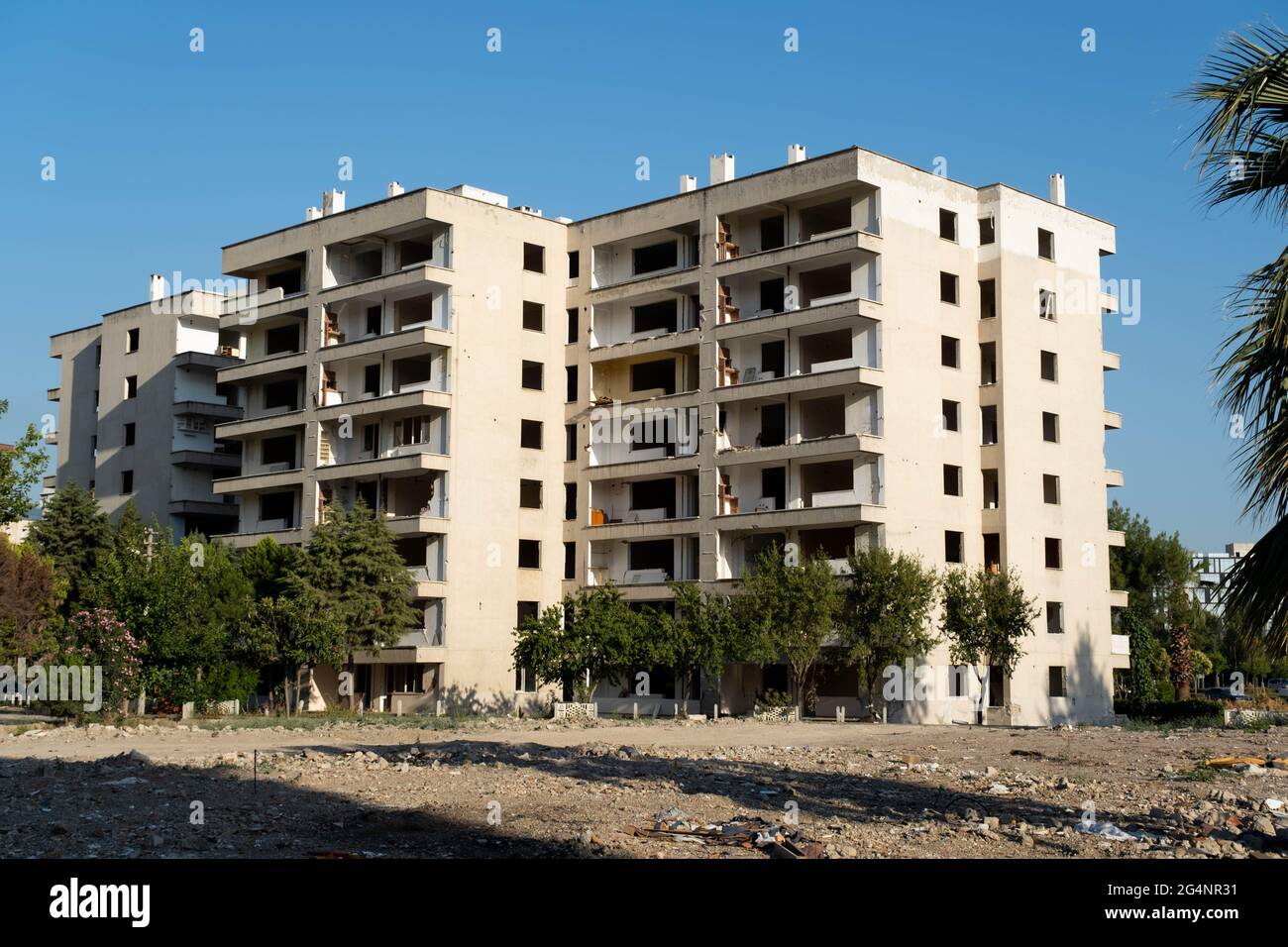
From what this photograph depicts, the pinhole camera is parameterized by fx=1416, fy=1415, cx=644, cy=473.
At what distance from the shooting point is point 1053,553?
205ft

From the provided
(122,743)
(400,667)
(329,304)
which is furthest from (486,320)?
(122,743)

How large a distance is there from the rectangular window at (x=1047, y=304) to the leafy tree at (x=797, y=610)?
18.0 metres

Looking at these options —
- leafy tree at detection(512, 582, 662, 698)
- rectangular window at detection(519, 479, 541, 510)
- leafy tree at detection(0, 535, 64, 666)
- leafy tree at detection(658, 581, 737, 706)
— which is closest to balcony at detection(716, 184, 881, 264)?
rectangular window at detection(519, 479, 541, 510)

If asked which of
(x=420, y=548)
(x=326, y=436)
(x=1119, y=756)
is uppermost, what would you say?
(x=326, y=436)

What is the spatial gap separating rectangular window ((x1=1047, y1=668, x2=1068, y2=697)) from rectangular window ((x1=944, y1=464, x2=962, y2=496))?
346 inches

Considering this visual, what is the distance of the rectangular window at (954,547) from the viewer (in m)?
58.8

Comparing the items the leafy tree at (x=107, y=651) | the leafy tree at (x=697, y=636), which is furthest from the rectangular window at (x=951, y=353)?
the leafy tree at (x=107, y=651)

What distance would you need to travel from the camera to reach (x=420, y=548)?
204 ft

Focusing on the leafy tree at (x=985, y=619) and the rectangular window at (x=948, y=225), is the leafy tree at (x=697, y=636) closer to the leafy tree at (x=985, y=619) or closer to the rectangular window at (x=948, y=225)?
the leafy tree at (x=985, y=619)

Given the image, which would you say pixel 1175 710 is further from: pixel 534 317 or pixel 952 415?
pixel 534 317

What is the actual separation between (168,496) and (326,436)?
15418 mm

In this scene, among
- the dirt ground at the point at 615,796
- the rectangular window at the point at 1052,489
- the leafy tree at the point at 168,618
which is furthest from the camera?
the rectangular window at the point at 1052,489

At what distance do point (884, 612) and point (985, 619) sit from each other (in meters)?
4.72
